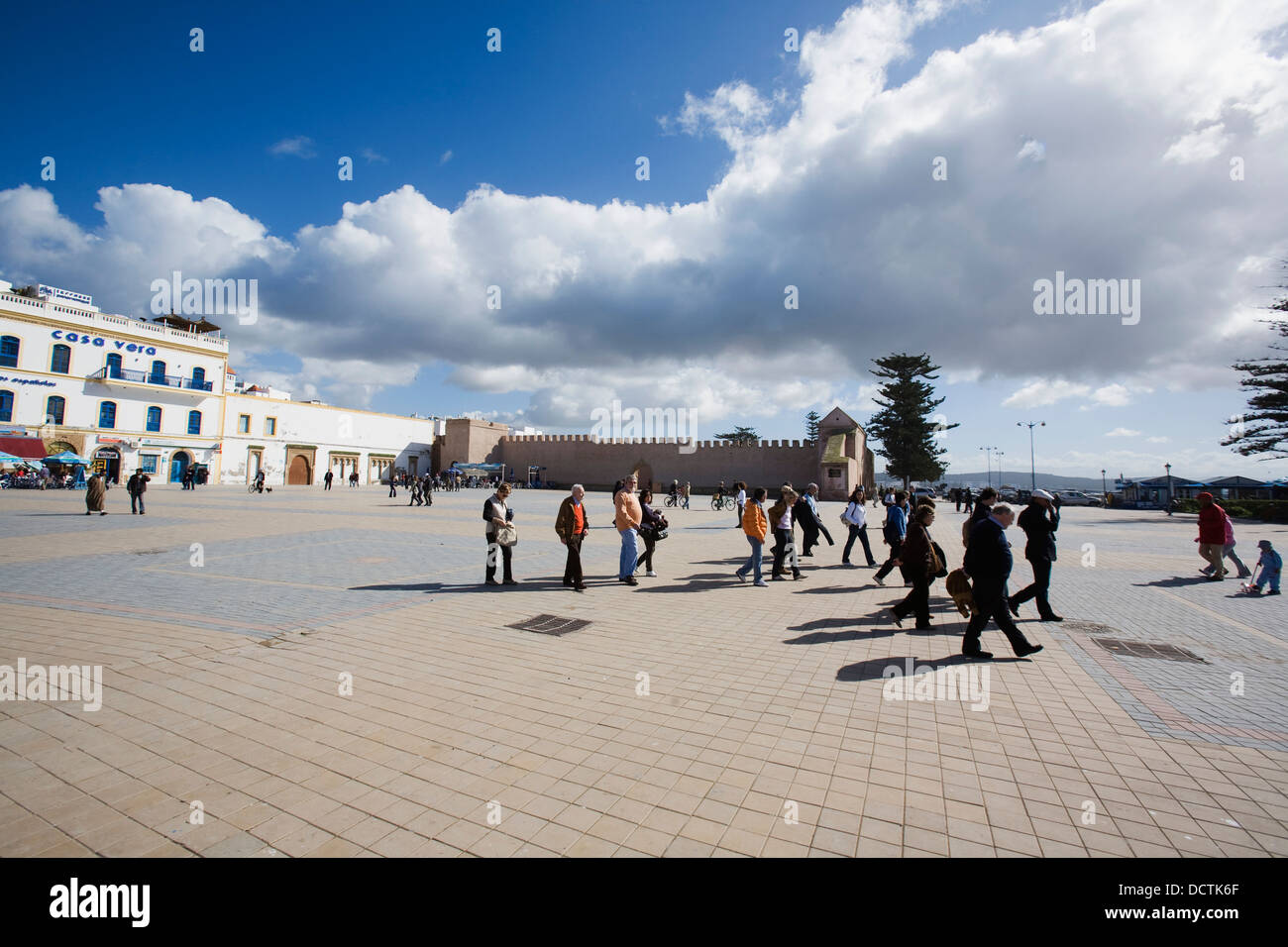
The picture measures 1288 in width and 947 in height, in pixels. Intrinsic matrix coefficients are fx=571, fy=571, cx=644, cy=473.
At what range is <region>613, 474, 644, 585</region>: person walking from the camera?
9.34 metres

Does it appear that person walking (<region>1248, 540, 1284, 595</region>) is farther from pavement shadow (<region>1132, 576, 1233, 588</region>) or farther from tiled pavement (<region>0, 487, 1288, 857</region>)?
tiled pavement (<region>0, 487, 1288, 857</region>)

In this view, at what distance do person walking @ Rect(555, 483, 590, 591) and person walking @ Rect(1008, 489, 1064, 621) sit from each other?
6.00 meters

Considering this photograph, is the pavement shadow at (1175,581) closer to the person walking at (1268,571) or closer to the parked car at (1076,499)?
the person walking at (1268,571)

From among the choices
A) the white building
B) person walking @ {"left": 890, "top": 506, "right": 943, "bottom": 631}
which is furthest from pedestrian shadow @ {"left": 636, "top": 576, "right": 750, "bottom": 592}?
the white building

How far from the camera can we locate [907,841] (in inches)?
111

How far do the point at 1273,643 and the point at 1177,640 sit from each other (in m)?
1.05

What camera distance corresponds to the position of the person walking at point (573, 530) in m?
8.79

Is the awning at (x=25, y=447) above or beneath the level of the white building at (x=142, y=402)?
beneath

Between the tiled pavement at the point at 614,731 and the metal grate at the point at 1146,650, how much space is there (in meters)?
0.20

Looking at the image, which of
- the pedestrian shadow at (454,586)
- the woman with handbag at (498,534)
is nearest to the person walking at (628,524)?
the pedestrian shadow at (454,586)
